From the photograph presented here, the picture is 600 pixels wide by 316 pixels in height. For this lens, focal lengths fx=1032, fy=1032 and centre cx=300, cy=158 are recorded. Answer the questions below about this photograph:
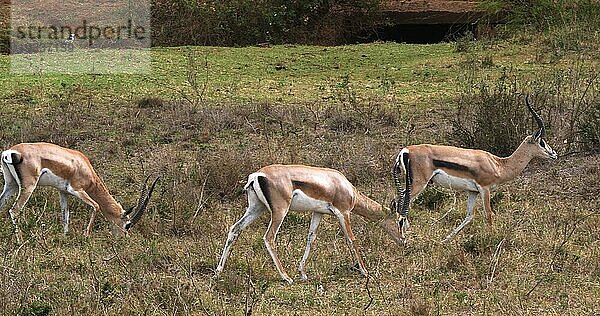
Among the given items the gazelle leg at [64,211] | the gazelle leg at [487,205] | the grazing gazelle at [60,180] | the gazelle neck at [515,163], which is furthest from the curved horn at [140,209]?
the gazelle neck at [515,163]

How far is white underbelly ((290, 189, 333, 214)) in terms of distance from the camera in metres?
6.01

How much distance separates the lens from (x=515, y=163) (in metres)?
7.42

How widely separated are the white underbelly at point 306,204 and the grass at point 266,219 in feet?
1.20

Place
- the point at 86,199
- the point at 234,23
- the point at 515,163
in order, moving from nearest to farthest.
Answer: the point at 86,199
the point at 515,163
the point at 234,23

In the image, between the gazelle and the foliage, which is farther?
the foliage

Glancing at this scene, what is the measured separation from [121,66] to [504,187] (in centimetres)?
639

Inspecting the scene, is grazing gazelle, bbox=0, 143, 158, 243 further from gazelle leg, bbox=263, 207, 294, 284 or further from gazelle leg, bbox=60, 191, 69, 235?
gazelle leg, bbox=263, 207, 294, 284

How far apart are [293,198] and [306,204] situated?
0.32 feet

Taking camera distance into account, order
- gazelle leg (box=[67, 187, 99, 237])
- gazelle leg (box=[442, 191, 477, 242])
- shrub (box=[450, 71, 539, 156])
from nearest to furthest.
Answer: gazelle leg (box=[442, 191, 477, 242])
gazelle leg (box=[67, 187, 99, 237])
shrub (box=[450, 71, 539, 156])

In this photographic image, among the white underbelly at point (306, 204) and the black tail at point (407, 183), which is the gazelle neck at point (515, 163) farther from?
the white underbelly at point (306, 204)

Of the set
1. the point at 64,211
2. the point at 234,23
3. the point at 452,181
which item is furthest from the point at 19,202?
the point at 234,23

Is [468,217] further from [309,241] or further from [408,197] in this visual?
[309,241]

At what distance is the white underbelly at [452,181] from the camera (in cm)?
707

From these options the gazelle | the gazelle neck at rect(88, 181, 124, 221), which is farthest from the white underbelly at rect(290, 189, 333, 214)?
the gazelle neck at rect(88, 181, 124, 221)
